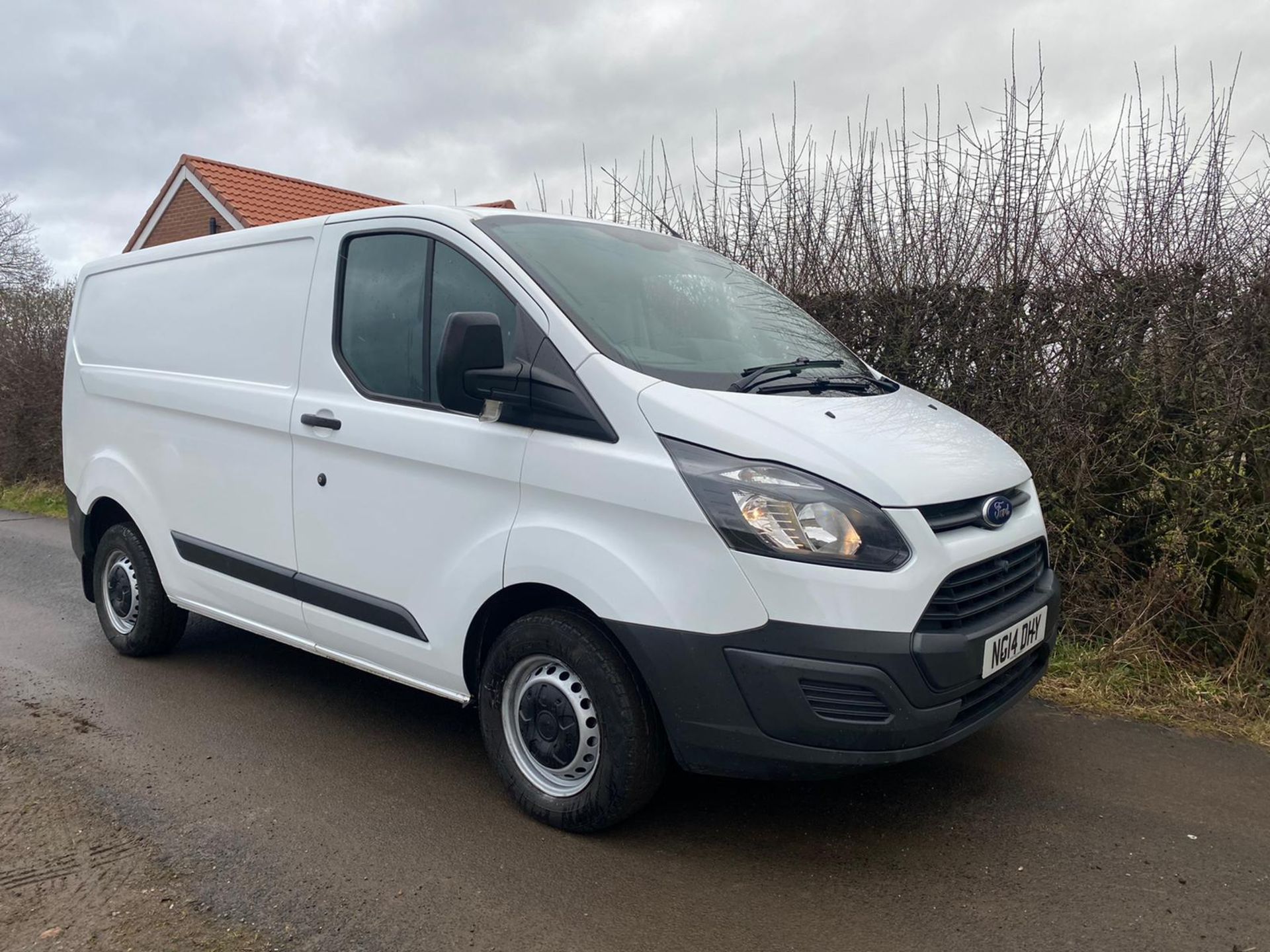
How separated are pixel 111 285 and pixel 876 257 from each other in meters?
4.30

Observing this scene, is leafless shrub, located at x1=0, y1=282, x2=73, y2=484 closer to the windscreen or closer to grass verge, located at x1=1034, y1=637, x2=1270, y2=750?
the windscreen

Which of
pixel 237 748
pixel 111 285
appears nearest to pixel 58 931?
pixel 237 748

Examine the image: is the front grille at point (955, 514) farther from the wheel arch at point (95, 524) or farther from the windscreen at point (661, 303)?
the wheel arch at point (95, 524)

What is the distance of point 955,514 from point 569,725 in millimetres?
1388

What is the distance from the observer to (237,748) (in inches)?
154

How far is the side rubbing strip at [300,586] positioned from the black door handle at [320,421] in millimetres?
608

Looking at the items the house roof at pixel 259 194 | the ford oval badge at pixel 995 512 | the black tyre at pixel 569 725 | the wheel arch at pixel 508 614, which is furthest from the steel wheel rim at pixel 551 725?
the house roof at pixel 259 194

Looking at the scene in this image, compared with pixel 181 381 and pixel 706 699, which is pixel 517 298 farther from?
pixel 181 381

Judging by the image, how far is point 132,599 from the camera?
16.4ft

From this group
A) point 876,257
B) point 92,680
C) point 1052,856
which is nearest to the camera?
point 1052,856

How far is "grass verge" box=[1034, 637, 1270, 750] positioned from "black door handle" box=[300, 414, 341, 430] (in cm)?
328

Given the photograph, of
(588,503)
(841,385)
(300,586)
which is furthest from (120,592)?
(841,385)

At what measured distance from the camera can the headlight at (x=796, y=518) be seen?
8.75 feet

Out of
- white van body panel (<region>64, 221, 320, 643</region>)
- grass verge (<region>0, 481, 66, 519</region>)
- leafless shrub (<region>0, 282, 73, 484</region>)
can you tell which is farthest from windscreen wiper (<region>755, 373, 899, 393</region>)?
leafless shrub (<region>0, 282, 73, 484</region>)
